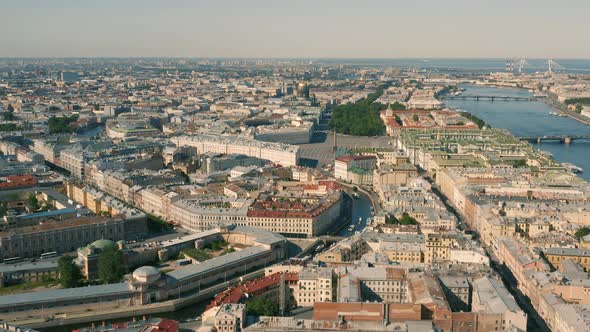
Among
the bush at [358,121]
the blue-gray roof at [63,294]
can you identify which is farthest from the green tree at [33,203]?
the bush at [358,121]

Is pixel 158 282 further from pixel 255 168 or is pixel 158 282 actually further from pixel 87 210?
pixel 255 168

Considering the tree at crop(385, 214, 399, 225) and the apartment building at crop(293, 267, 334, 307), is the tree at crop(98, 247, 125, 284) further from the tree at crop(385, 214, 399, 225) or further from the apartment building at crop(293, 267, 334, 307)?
the tree at crop(385, 214, 399, 225)

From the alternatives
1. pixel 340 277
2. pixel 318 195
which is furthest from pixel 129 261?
pixel 318 195

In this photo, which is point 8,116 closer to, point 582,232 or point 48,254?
point 48,254

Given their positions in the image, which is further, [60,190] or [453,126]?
[453,126]

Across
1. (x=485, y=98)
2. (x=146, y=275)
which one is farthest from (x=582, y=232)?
(x=485, y=98)

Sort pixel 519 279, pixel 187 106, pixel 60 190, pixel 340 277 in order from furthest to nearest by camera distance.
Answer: pixel 187 106, pixel 60 190, pixel 519 279, pixel 340 277
